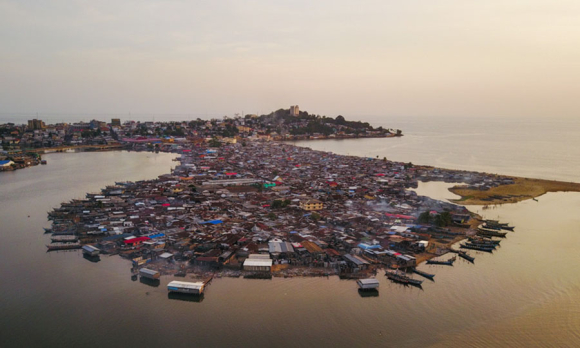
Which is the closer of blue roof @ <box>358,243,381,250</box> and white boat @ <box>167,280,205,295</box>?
white boat @ <box>167,280,205,295</box>

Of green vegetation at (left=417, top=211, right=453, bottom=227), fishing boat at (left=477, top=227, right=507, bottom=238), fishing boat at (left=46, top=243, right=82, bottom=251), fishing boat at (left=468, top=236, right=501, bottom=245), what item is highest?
green vegetation at (left=417, top=211, right=453, bottom=227)

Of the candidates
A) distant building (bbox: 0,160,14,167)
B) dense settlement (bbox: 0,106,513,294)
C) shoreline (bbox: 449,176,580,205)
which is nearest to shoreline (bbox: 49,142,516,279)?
dense settlement (bbox: 0,106,513,294)

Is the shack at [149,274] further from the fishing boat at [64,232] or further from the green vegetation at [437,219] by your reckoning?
the green vegetation at [437,219]

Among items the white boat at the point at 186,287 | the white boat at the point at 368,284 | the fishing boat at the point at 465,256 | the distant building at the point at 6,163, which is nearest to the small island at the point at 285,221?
the fishing boat at the point at 465,256

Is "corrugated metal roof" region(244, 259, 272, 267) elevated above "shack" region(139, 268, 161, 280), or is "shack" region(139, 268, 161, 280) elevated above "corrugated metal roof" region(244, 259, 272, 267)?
"corrugated metal roof" region(244, 259, 272, 267)

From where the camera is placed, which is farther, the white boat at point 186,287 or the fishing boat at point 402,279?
the fishing boat at point 402,279

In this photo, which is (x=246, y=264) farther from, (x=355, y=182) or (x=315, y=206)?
(x=355, y=182)

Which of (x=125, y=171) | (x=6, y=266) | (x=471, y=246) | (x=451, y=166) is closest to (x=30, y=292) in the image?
(x=6, y=266)

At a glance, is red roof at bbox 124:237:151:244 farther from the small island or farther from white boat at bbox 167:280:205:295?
white boat at bbox 167:280:205:295
